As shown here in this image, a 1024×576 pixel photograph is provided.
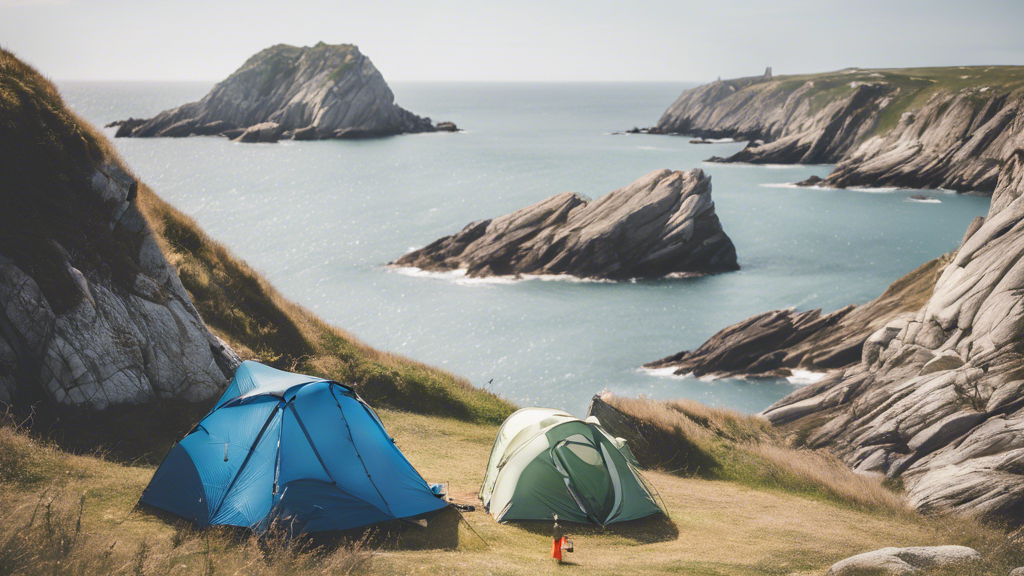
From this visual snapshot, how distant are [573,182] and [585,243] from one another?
43137 mm

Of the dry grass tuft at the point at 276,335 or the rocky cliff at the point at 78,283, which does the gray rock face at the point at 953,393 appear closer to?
the dry grass tuft at the point at 276,335

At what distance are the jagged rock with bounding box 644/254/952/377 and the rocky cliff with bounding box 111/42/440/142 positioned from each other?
13150 centimetres

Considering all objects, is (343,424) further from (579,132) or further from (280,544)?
(579,132)

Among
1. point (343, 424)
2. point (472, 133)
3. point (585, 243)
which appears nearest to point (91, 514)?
point (343, 424)

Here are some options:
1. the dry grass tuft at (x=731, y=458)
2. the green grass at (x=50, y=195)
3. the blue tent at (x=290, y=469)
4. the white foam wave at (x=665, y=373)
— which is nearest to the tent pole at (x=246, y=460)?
the blue tent at (x=290, y=469)

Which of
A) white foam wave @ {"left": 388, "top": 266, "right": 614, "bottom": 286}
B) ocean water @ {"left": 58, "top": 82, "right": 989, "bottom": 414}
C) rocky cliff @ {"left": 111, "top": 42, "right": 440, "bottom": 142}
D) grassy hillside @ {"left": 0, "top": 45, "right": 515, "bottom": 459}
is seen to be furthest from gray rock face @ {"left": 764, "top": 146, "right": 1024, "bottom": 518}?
rocky cliff @ {"left": 111, "top": 42, "right": 440, "bottom": 142}

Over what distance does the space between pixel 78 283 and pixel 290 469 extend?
7407 mm

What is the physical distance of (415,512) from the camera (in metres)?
13.2

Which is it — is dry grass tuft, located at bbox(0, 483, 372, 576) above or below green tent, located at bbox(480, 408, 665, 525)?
above

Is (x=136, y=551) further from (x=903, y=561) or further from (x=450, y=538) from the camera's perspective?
(x=903, y=561)

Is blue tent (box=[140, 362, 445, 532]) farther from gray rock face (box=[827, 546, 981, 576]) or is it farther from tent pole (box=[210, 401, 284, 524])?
gray rock face (box=[827, 546, 981, 576])

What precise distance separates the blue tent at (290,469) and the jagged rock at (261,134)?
15219 centimetres

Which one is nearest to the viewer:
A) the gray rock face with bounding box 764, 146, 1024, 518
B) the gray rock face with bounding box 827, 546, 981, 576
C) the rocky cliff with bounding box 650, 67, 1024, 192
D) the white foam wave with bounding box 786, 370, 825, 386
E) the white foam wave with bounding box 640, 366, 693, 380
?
the gray rock face with bounding box 827, 546, 981, 576

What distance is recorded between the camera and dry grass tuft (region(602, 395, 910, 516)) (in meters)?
19.9
